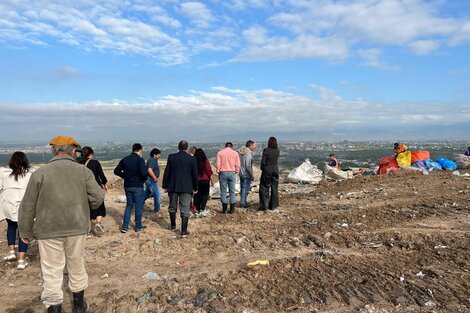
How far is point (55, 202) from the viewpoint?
12.1 ft

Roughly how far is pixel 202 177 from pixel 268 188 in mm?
1825

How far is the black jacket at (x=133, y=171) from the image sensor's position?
7.14 metres

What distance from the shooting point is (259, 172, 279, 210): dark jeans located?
9219 millimetres

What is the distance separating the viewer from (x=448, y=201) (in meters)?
9.17

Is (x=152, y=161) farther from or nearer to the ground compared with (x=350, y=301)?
farther from the ground

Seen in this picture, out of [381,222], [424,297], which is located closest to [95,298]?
[424,297]

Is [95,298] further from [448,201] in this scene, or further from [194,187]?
[448,201]

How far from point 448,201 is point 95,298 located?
8578 mm

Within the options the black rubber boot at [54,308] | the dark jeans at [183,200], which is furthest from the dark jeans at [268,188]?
the black rubber boot at [54,308]

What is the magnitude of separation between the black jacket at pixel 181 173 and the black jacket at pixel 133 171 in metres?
0.50

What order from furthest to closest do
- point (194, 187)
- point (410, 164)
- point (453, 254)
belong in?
point (410, 164), point (194, 187), point (453, 254)

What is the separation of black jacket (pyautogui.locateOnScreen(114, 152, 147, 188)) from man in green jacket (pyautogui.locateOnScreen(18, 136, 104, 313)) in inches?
127

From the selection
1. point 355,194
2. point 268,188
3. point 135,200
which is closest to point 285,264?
point 135,200

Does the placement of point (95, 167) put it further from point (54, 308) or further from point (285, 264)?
point (285, 264)
